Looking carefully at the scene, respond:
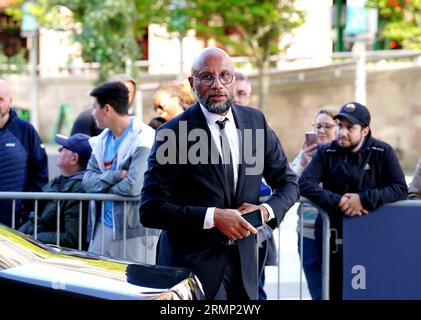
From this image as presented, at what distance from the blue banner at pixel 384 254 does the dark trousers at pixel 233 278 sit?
1.81m

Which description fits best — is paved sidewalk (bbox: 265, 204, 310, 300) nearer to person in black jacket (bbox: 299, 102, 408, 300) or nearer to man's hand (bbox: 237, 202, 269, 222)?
person in black jacket (bbox: 299, 102, 408, 300)

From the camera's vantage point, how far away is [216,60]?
5.47m

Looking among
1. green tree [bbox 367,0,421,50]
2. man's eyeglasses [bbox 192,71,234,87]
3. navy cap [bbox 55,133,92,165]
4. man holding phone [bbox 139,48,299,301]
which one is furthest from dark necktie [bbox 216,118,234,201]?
green tree [bbox 367,0,421,50]

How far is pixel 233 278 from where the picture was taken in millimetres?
5512

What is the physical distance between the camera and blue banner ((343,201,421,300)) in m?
6.99

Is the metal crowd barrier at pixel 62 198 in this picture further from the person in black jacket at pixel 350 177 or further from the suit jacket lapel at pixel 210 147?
the suit jacket lapel at pixel 210 147

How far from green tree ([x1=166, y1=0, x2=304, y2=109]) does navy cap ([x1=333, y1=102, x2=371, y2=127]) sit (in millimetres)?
21549

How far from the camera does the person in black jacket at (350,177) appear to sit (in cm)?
707

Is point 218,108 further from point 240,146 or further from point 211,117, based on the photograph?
point 240,146

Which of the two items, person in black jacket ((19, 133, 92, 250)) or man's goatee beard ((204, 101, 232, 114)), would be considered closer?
Answer: man's goatee beard ((204, 101, 232, 114))

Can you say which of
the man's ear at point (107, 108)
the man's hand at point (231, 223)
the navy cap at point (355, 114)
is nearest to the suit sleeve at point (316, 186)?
the navy cap at point (355, 114)

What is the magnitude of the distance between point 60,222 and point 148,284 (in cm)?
286

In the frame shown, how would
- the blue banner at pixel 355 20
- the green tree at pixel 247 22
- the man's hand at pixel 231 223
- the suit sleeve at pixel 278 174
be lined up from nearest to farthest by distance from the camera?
the man's hand at pixel 231 223, the suit sleeve at pixel 278 174, the blue banner at pixel 355 20, the green tree at pixel 247 22
